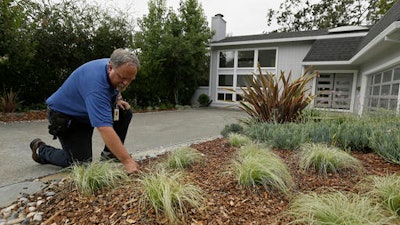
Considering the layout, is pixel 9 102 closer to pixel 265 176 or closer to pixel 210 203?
pixel 210 203

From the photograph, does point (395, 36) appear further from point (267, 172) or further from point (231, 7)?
point (231, 7)

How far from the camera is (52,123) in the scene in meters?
2.15

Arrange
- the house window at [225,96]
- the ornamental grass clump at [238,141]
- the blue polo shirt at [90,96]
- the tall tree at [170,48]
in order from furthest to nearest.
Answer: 1. the house window at [225,96]
2. the tall tree at [170,48]
3. the ornamental grass clump at [238,141]
4. the blue polo shirt at [90,96]

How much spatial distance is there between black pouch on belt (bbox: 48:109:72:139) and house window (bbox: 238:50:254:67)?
11.5 m

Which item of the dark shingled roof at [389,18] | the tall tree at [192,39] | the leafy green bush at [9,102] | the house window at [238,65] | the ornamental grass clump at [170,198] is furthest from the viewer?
the house window at [238,65]

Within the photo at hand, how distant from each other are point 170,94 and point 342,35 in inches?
347

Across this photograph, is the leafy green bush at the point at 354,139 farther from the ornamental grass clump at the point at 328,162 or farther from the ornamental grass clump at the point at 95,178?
the ornamental grass clump at the point at 95,178

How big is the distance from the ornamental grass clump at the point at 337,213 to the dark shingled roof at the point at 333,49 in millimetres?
9796

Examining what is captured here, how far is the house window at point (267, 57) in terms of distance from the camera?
1219 centimetres

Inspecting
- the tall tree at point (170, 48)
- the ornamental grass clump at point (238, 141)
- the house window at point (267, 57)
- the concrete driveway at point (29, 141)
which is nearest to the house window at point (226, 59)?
the tall tree at point (170, 48)

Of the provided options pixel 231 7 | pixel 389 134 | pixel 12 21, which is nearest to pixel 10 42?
pixel 12 21

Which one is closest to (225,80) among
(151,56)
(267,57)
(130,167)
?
(267,57)

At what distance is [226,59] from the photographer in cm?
1352

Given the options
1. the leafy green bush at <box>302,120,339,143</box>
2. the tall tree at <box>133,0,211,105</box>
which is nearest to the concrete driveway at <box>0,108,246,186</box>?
the leafy green bush at <box>302,120,339,143</box>
